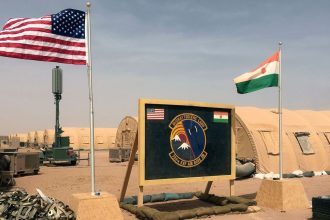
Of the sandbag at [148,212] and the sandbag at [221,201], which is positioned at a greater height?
the sandbag at [148,212]

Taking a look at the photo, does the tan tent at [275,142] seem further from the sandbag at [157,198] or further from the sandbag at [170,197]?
the sandbag at [157,198]

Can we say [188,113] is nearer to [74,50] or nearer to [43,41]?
[74,50]

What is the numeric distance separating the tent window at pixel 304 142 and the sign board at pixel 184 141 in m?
12.2

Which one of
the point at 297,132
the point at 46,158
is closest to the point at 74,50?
the point at 297,132

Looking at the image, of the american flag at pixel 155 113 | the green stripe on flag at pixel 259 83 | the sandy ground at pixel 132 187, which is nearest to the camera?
the american flag at pixel 155 113

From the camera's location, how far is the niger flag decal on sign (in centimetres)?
1224

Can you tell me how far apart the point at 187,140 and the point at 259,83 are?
10.9ft

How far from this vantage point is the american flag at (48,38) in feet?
28.3

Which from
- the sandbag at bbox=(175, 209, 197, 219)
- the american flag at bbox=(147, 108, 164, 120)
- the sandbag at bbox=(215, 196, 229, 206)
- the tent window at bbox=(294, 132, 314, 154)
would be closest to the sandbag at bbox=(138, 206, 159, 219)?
the sandbag at bbox=(175, 209, 197, 219)

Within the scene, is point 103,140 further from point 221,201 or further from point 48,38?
point 48,38

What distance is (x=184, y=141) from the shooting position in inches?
449

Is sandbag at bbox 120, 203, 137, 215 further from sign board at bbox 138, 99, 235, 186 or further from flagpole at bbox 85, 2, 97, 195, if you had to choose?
flagpole at bbox 85, 2, 97, 195

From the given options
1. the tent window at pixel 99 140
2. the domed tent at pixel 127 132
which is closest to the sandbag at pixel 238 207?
the domed tent at pixel 127 132

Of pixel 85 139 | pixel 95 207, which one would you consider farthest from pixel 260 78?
pixel 85 139
